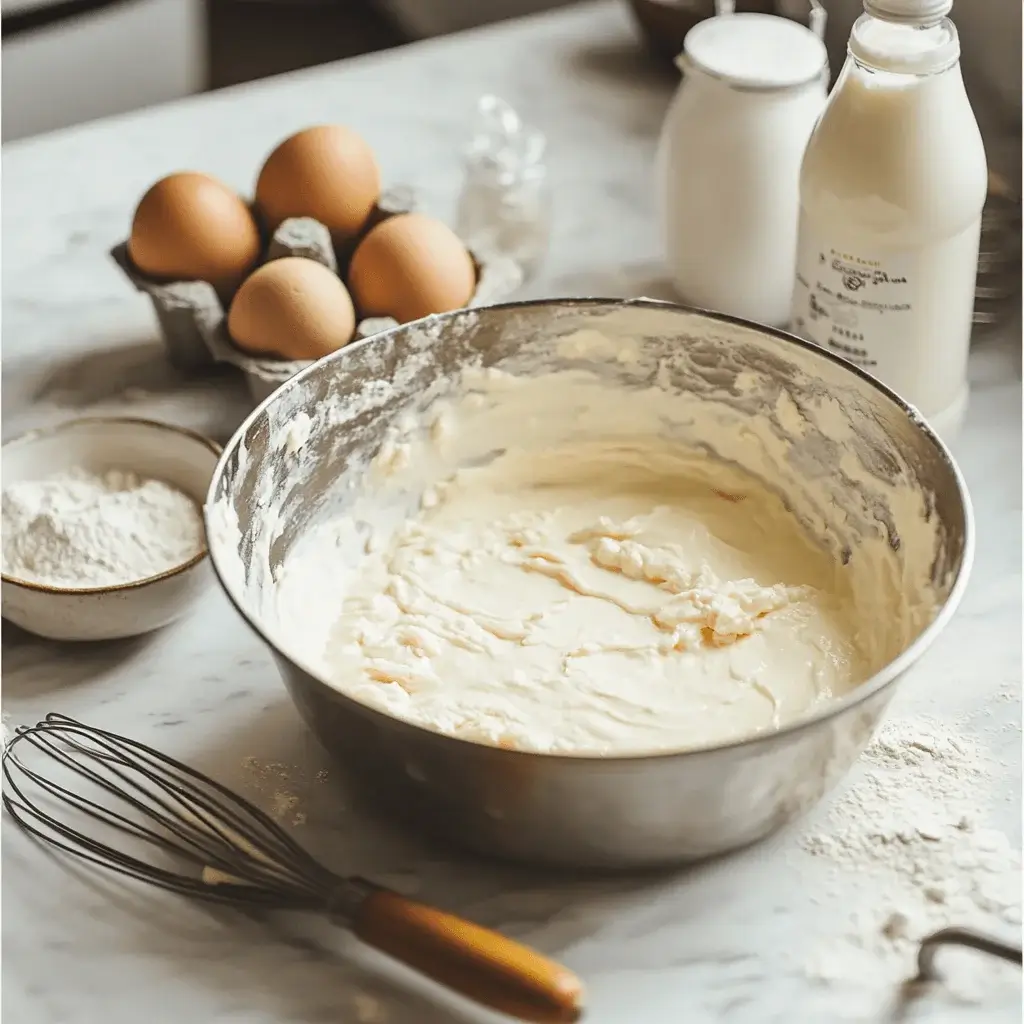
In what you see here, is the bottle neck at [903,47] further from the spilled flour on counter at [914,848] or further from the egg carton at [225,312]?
Answer: the spilled flour on counter at [914,848]

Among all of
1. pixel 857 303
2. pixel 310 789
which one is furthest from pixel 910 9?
pixel 310 789

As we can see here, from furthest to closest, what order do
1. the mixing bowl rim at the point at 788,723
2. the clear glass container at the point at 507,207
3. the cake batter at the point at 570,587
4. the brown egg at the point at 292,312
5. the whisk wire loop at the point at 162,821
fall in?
the clear glass container at the point at 507,207, the brown egg at the point at 292,312, the cake batter at the point at 570,587, the whisk wire loop at the point at 162,821, the mixing bowl rim at the point at 788,723

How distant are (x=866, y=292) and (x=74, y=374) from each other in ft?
2.30

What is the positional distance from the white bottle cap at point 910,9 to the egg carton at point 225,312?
385 millimetres

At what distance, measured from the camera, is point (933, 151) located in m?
1.00

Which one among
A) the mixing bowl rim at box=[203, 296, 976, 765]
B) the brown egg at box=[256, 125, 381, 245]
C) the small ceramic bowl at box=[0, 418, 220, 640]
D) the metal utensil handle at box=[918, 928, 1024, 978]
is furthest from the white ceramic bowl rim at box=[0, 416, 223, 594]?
the metal utensil handle at box=[918, 928, 1024, 978]

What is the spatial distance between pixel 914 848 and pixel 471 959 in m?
0.30

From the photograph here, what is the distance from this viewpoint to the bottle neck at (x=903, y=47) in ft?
3.22

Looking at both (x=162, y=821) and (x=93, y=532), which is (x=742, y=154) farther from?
(x=162, y=821)

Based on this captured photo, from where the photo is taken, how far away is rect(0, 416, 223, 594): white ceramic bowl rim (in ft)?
A: 3.03

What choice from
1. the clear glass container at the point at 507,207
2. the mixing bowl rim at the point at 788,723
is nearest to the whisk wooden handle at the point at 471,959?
the mixing bowl rim at the point at 788,723

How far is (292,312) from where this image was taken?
3.61 feet

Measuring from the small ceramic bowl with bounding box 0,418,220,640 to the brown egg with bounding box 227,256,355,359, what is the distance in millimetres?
112

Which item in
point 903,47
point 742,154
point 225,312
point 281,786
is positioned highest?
point 903,47
